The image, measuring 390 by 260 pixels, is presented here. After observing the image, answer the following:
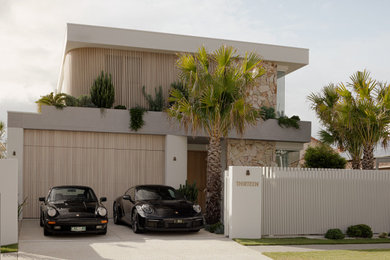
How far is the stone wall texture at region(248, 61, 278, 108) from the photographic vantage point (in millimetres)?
21562

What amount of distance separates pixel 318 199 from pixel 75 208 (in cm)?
712

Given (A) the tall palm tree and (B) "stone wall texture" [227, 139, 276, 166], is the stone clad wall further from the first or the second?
(A) the tall palm tree

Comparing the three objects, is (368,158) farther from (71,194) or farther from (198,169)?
(71,194)

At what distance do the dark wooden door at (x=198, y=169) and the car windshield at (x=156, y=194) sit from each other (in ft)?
22.9

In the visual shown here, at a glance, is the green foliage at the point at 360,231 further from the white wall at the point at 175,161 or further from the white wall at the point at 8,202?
the white wall at the point at 8,202

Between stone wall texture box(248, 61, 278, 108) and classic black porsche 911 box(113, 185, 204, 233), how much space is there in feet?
25.3

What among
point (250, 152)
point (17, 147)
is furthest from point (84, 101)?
point (250, 152)

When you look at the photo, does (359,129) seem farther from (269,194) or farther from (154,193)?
(154,193)

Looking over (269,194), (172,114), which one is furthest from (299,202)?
(172,114)

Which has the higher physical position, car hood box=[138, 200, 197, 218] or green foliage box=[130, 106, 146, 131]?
green foliage box=[130, 106, 146, 131]

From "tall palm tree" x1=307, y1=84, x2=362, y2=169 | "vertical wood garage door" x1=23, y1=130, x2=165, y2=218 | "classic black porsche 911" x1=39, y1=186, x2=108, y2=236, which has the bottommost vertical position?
"classic black porsche 911" x1=39, y1=186, x2=108, y2=236

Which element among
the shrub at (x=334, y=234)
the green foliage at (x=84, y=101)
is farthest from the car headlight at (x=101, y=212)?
the shrub at (x=334, y=234)

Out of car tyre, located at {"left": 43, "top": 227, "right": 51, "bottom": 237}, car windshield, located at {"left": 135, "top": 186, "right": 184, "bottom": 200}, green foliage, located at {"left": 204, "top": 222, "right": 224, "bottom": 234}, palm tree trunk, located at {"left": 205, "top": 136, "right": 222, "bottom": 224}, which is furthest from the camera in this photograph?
palm tree trunk, located at {"left": 205, "top": 136, "right": 222, "bottom": 224}

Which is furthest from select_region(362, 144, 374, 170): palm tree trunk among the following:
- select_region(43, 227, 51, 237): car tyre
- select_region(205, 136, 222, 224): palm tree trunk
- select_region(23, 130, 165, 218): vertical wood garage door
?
select_region(43, 227, 51, 237): car tyre
